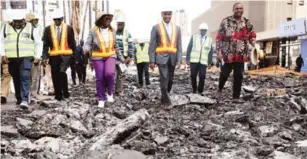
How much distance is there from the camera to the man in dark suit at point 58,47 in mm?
8766

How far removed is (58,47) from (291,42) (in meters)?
28.6

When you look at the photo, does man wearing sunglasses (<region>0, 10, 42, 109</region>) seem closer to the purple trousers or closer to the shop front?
the purple trousers

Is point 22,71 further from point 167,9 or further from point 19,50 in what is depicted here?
point 167,9

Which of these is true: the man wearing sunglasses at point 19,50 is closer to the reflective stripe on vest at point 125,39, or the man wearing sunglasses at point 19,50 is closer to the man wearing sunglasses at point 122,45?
the man wearing sunglasses at point 122,45

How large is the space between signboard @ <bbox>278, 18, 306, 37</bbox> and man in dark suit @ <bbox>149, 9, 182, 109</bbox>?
2169 cm

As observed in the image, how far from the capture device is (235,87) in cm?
888

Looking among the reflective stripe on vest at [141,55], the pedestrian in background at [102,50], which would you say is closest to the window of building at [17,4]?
the reflective stripe on vest at [141,55]

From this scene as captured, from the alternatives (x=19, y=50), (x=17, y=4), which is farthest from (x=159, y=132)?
(x=17, y=4)

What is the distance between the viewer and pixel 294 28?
30.6 metres

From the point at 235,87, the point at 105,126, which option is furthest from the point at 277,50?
the point at 105,126

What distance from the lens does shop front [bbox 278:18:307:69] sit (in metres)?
29.6

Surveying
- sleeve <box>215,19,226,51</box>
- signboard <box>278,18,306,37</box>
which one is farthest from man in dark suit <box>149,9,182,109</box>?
signboard <box>278,18,306,37</box>

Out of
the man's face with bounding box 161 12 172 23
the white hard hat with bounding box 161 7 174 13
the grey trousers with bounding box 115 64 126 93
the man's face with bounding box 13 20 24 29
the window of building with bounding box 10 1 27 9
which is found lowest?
the grey trousers with bounding box 115 64 126 93

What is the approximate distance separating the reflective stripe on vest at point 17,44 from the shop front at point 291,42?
22.6 metres
